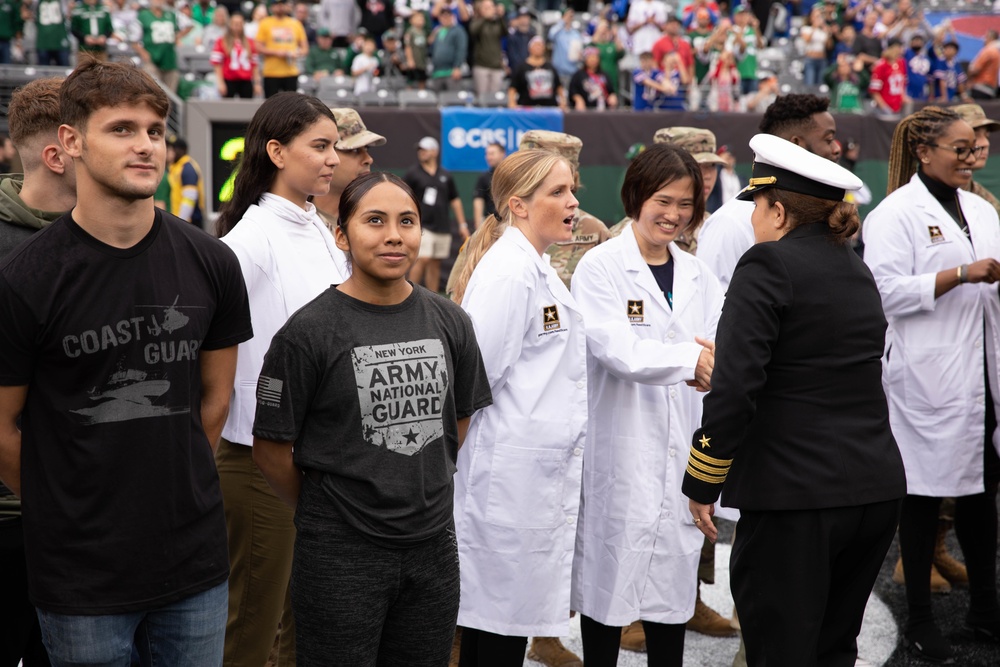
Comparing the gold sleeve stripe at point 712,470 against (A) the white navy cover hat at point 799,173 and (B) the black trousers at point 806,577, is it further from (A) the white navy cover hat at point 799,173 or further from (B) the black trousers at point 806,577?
(A) the white navy cover hat at point 799,173

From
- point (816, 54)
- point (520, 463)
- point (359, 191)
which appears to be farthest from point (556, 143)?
point (816, 54)

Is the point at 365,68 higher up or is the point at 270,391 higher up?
the point at 365,68

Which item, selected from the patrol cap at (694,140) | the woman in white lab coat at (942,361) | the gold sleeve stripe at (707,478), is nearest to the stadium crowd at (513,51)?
the patrol cap at (694,140)

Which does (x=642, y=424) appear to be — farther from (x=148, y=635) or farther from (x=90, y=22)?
(x=90, y=22)

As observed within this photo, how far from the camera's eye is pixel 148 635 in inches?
101

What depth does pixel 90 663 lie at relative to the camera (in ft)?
7.98

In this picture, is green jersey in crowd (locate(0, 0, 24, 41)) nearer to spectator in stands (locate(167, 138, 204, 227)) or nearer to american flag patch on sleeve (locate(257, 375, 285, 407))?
spectator in stands (locate(167, 138, 204, 227))

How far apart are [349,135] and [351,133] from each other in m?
0.02

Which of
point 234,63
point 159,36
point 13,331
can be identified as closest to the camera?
point 13,331

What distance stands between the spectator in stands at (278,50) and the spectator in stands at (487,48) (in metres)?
3.71

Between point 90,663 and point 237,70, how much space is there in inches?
607

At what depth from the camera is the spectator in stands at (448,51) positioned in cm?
1908

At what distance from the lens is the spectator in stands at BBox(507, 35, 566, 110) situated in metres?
18.0

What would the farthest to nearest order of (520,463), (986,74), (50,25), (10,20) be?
(986,74) < (10,20) < (50,25) < (520,463)
